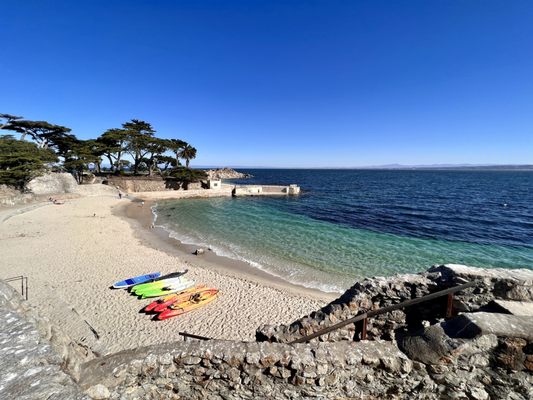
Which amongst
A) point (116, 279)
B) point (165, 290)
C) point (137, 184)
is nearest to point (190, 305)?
point (165, 290)

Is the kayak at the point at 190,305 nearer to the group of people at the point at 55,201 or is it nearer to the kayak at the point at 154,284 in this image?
the kayak at the point at 154,284

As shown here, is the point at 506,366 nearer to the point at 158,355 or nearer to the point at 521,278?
the point at 521,278

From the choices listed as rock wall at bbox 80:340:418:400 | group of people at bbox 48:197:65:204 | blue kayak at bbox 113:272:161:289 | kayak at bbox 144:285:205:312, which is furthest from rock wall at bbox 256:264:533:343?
group of people at bbox 48:197:65:204

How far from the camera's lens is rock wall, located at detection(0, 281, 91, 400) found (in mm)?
2078

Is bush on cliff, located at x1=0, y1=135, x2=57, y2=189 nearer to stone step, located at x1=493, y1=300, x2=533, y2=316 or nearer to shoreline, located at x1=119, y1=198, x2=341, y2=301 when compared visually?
shoreline, located at x1=119, y1=198, x2=341, y2=301

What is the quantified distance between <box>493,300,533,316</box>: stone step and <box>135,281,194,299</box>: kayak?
1075 centimetres

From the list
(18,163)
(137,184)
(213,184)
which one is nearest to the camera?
(18,163)

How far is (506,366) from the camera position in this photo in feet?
10.1

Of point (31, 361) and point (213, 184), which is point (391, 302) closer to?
point (31, 361)

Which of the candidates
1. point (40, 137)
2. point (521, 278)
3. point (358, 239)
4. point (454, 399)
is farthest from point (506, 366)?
point (40, 137)

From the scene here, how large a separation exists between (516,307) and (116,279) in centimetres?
1404

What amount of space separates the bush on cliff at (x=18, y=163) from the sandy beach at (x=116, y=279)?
9.01 meters

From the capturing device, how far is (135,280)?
462 inches

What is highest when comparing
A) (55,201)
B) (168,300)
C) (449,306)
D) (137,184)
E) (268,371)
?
(137,184)
